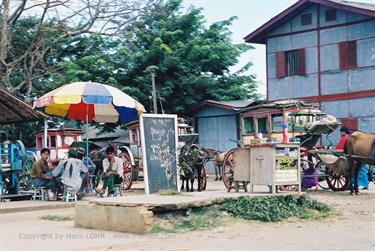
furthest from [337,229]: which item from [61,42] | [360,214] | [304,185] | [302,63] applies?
[61,42]

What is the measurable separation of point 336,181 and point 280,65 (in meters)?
12.2

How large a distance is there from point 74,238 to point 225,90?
69.4ft

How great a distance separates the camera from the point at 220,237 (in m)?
9.24

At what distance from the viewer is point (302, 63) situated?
28.1 metres

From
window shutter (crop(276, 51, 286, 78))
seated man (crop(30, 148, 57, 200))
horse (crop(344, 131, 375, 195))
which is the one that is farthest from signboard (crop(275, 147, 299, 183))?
window shutter (crop(276, 51, 286, 78))

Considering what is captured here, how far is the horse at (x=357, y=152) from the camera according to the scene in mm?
15812

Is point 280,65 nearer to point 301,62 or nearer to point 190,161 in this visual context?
point 301,62

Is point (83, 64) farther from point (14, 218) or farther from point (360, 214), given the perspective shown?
point (360, 214)

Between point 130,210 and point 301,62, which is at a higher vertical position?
point 301,62

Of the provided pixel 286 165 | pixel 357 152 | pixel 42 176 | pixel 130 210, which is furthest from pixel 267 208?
pixel 42 176

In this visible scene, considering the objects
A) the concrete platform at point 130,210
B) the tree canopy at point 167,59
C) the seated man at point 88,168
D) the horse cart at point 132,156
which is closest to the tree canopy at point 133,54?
the tree canopy at point 167,59

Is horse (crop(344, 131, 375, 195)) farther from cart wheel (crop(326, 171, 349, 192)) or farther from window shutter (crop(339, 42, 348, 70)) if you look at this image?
window shutter (crop(339, 42, 348, 70))

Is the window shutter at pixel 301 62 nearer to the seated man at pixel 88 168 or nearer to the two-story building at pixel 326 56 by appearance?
the two-story building at pixel 326 56

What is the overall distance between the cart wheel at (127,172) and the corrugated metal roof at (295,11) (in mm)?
11883
